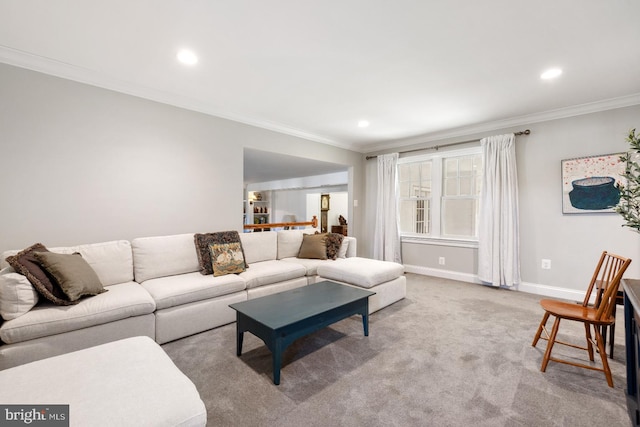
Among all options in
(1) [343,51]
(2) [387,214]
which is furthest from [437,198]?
(1) [343,51]

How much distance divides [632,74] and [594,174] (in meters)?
1.19

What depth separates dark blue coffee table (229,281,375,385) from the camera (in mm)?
1923

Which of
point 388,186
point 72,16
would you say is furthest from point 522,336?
point 72,16

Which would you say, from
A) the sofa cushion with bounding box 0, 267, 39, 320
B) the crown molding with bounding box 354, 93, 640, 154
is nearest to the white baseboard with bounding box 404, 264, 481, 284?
the crown molding with bounding box 354, 93, 640, 154

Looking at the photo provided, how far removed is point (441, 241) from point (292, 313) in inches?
145

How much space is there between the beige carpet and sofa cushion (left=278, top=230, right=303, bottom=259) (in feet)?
4.81

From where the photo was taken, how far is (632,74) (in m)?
2.78

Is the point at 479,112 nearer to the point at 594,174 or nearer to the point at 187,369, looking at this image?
the point at 594,174

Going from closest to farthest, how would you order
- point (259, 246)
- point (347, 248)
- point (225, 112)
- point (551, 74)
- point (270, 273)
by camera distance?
point (551, 74) → point (270, 273) → point (225, 112) → point (259, 246) → point (347, 248)

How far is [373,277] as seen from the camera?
10.5ft

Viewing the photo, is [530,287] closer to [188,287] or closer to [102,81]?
[188,287]

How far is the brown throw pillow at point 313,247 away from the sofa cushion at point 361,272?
468mm

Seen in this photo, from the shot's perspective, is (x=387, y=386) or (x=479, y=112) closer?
(x=387, y=386)

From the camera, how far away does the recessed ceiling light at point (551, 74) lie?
8.80 feet
